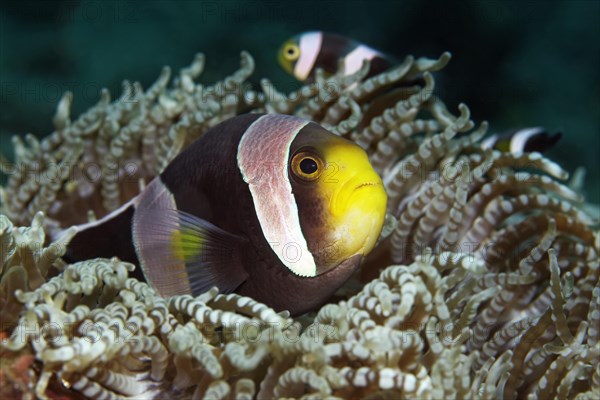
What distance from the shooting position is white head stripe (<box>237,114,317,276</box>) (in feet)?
3.93

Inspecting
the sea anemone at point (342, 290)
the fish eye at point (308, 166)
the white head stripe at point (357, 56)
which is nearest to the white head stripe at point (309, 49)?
the white head stripe at point (357, 56)

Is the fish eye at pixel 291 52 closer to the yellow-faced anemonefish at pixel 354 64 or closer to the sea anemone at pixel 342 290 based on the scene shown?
the yellow-faced anemonefish at pixel 354 64

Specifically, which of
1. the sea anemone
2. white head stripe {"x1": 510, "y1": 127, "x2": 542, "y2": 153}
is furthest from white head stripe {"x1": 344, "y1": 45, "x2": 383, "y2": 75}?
white head stripe {"x1": 510, "y1": 127, "x2": 542, "y2": 153}

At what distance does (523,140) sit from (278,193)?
1.39 meters

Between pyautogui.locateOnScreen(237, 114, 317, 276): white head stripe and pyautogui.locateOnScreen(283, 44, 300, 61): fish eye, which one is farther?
pyautogui.locateOnScreen(283, 44, 300, 61): fish eye

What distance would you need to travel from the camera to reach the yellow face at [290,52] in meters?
2.69

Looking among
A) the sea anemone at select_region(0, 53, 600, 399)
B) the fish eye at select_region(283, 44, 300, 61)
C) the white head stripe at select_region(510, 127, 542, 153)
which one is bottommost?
the sea anemone at select_region(0, 53, 600, 399)

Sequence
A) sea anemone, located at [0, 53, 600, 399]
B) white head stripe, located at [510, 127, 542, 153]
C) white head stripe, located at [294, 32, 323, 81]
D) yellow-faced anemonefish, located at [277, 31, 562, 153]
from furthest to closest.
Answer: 1. white head stripe, located at [294, 32, 323, 81]
2. white head stripe, located at [510, 127, 542, 153]
3. yellow-faced anemonefish, located at [277, 31, 562, 153]
4. sea anemone, located at [0, 53, 600, 399]

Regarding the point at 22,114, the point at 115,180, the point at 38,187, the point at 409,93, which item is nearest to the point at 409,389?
the point at 409,93

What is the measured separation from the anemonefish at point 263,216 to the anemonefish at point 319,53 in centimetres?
122

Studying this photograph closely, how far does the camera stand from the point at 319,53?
2.65m

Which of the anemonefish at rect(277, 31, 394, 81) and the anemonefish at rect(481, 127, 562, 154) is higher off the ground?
the anemonefish at rect(277, 31, 394, 81)

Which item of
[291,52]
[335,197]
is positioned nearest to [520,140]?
[291,52]

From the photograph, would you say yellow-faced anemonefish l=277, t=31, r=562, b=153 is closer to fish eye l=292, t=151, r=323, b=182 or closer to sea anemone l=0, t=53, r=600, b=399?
sea anemone l=0, t=53, r=600, b=399
